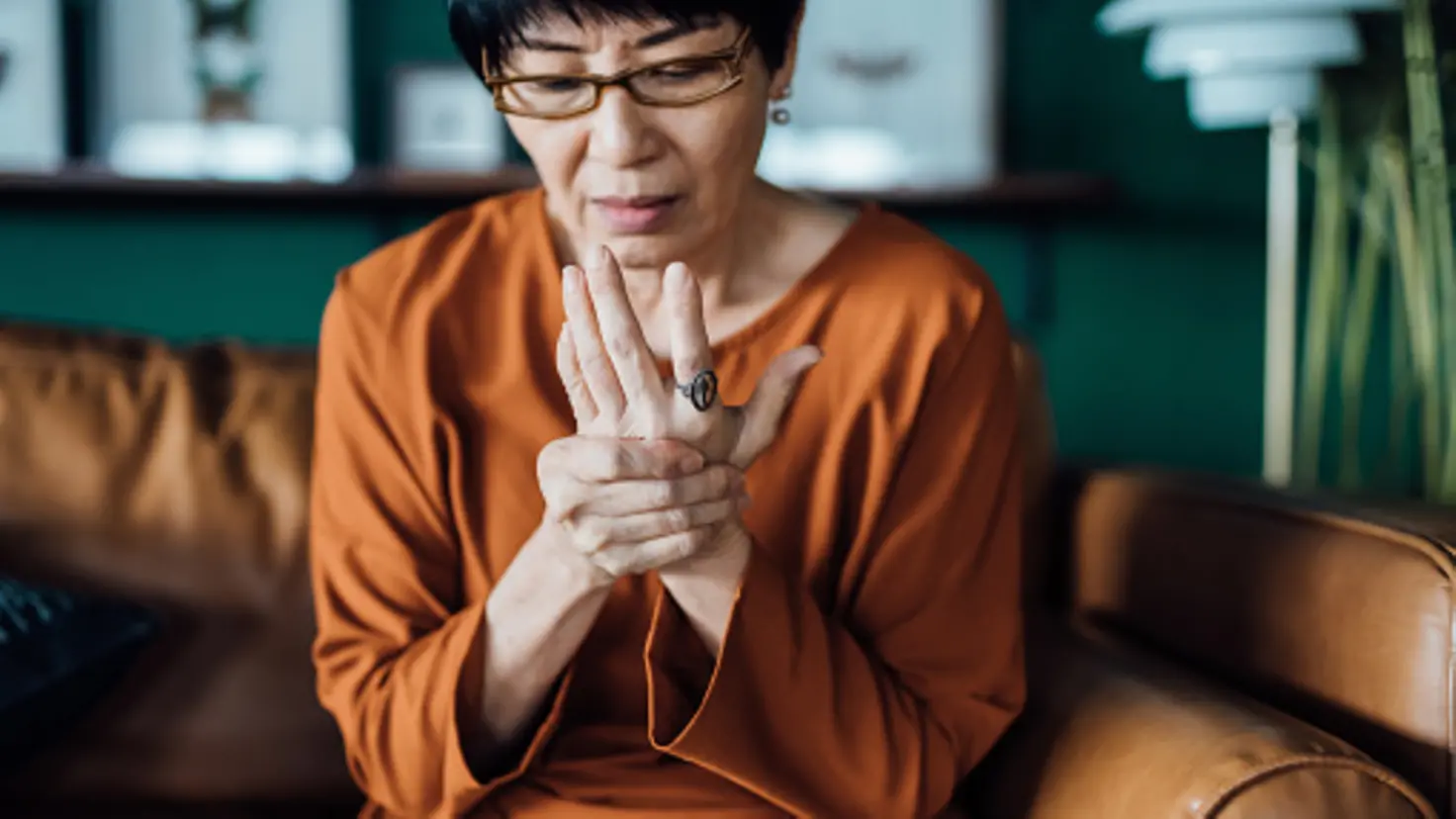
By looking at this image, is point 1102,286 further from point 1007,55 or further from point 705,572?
point 705,572

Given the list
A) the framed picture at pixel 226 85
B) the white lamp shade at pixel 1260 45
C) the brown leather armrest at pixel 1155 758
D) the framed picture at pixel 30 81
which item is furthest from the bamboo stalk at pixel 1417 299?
the framed picture at pixel 30 81

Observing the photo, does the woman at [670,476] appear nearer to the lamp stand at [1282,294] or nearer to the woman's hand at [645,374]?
the woman's hand at [645,374]

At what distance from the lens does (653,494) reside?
835mm

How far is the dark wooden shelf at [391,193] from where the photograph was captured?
2113 millimetres

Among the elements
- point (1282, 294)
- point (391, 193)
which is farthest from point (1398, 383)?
point (391, 193)

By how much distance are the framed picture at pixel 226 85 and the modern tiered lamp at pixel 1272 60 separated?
1301mm

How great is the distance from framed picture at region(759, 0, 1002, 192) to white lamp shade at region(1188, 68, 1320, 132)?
0.41m

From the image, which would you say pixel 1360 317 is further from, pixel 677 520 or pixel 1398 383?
pixel 677 520

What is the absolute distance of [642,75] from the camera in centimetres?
93

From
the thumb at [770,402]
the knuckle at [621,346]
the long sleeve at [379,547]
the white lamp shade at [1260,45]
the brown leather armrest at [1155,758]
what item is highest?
the white lamp shade at [1260,45]

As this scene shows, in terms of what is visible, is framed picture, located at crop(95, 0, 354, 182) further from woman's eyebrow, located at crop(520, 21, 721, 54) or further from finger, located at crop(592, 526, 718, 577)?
finger, located at crop(592, 526, 718, 577)

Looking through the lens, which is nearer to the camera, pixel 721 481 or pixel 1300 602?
pixel 721 481

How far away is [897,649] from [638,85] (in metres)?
0.49

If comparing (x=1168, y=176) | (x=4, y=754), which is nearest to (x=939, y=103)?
(x=1168, y=176)
